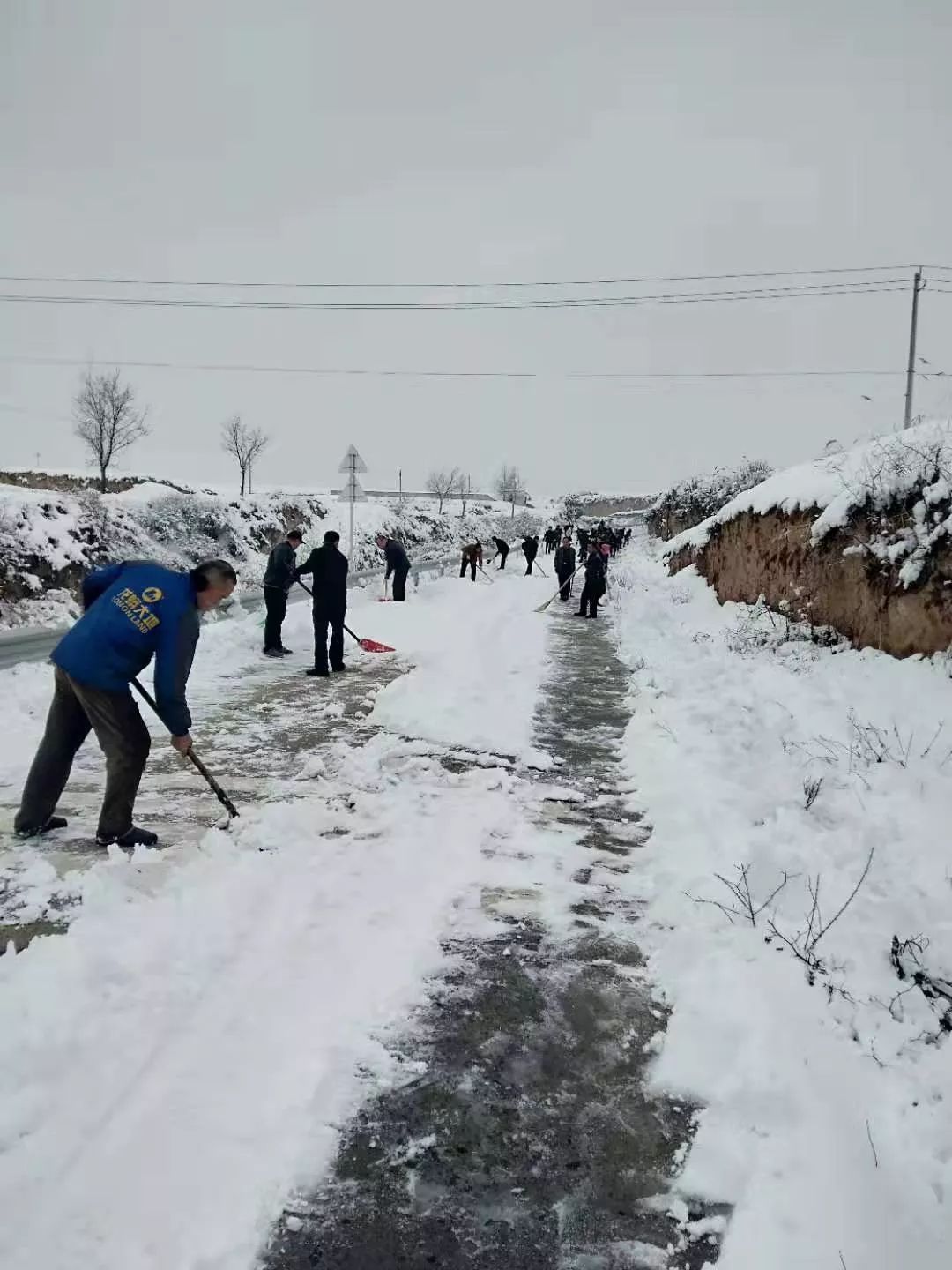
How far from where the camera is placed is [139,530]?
21.4 metres

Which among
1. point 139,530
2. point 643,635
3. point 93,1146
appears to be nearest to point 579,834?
point 93,1146

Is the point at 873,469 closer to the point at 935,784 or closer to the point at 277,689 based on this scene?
the point at 935,784

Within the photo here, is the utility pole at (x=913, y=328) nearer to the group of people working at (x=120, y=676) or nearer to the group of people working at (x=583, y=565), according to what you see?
the group of people working at (x=583, y=565)

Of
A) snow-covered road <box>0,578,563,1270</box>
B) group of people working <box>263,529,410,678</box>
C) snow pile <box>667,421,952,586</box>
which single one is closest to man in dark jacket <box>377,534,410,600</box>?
group of people working <box>263,529,410,678</box>

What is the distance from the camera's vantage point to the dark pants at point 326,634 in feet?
30.8

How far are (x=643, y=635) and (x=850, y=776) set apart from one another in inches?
327

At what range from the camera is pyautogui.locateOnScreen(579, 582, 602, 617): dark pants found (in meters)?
16.1

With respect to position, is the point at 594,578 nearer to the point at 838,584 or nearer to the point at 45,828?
the point at 838,584

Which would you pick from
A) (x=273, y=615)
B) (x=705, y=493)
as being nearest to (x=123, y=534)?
(x=273, y=615)

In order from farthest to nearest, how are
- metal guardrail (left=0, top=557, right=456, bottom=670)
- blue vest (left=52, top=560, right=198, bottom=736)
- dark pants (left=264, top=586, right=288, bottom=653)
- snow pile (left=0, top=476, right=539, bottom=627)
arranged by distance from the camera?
snow pile (left=0, top=476, right=539, bottom=627) < metal guardrail (left=0, top=557, right=456, bottom=670) < dark pants (left=264, top=586, right=288, bottom=653) < blue vest (left=52, top=560, right=198, bottom=736)

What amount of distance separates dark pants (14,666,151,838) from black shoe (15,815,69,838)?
0.02 m

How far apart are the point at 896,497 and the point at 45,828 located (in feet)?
28.6

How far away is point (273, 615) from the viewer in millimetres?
10711

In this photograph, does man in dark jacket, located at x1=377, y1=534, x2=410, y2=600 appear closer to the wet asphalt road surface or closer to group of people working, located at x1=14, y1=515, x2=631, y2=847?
group of people working, located at x1=14, y1=515, x2=631, y2=847
